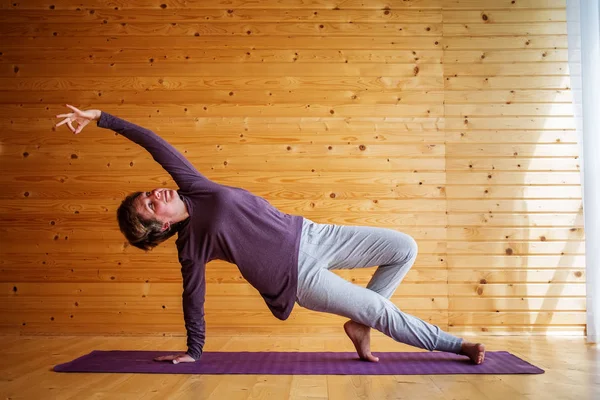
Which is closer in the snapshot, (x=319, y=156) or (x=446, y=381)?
(x=446, y=381)

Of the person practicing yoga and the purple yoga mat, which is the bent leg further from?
the purple yoga mat

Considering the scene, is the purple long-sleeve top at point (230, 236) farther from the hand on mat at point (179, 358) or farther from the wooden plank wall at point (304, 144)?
the wooden plank wall at point (304, 144)

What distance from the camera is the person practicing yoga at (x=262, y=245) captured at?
257 centimetres

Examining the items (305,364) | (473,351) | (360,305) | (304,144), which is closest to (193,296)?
(305,364)

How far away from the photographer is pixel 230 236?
257 centimetres

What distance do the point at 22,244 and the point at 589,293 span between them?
373 centimetres

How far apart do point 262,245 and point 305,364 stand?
2.07 ft

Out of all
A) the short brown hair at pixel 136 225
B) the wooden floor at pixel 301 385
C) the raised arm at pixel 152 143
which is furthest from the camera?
the raised arm at pixel 152 143

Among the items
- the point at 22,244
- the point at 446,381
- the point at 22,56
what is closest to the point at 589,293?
the point at 446,381

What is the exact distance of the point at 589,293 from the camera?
12.5ft

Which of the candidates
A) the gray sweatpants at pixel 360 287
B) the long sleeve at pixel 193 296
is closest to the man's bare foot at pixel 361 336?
the gray sweatpants at pixel 360 287

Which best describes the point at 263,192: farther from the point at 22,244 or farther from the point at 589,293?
the point at 589,293

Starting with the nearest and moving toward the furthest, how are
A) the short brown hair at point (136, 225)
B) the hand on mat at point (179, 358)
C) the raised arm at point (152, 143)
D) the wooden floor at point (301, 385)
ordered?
the wooden floor at point (301, 385) < the short brown hair at point (136, 225) < the raised arm at point (152, 143) < the hand on mat at point (179, 358)

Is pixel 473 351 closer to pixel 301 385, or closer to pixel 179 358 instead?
pixel 301 385
